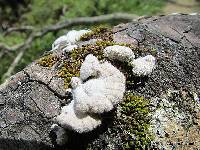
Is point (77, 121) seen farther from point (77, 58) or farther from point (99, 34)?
point (99, 34)

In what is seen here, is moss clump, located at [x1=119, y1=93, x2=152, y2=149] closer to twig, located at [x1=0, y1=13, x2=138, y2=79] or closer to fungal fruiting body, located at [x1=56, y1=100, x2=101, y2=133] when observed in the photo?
fungal fruiting body, located at [x1=56, y1=100, x2=101, y2=133]

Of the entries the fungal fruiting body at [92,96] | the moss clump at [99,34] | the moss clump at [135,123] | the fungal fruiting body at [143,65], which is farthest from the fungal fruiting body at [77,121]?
the moss clump at [99,34]

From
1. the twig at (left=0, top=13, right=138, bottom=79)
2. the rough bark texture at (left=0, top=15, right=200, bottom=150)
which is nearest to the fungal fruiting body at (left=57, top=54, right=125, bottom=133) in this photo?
the rough bark texture at (left=0, top=15, right=200, bottom=150)

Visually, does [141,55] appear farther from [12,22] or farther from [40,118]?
[12,22]

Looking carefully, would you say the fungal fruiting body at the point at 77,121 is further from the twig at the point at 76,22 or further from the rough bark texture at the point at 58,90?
the twig at the point at 76,22

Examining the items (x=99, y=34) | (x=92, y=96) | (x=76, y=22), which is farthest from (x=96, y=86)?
(x=76, y=22)

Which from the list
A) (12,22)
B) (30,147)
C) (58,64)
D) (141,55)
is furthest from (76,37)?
(12,22)
